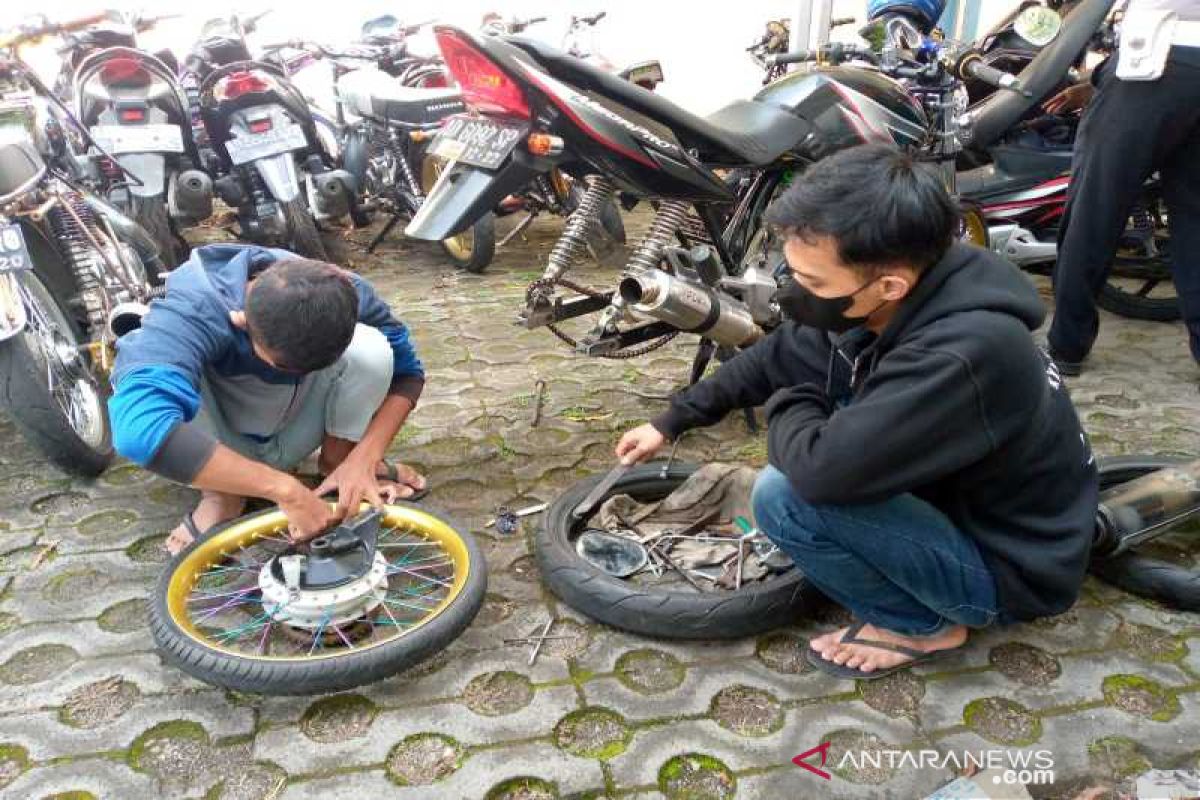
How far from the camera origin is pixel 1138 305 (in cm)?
434

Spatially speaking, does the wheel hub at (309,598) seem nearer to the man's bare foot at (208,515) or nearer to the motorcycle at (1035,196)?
the man's bare foot at (208,515)

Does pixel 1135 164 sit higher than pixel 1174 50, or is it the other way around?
pixel 1174 50

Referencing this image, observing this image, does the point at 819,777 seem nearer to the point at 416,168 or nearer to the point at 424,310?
the point at 424,310

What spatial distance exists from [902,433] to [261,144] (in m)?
4.36

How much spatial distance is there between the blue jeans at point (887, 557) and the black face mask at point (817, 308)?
36cm

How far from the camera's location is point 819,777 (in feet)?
5.60

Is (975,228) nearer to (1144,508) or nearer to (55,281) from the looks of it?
(1144,508)

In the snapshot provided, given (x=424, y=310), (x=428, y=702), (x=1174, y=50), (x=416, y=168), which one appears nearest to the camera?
(x=428, y=702)

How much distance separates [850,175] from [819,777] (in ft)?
3.90

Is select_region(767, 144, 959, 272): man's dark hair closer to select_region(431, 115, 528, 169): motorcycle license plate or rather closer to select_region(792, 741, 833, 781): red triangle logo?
select_region(792, 741, 833, 781): red triangle logo

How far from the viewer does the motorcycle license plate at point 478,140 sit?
2576 millimetres

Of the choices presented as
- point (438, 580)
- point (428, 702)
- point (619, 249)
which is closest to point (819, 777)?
point (428, 702)

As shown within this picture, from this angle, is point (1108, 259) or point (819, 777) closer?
point (819, 777)

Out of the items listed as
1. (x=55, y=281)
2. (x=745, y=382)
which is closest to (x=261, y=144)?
(x=55, y=281)
